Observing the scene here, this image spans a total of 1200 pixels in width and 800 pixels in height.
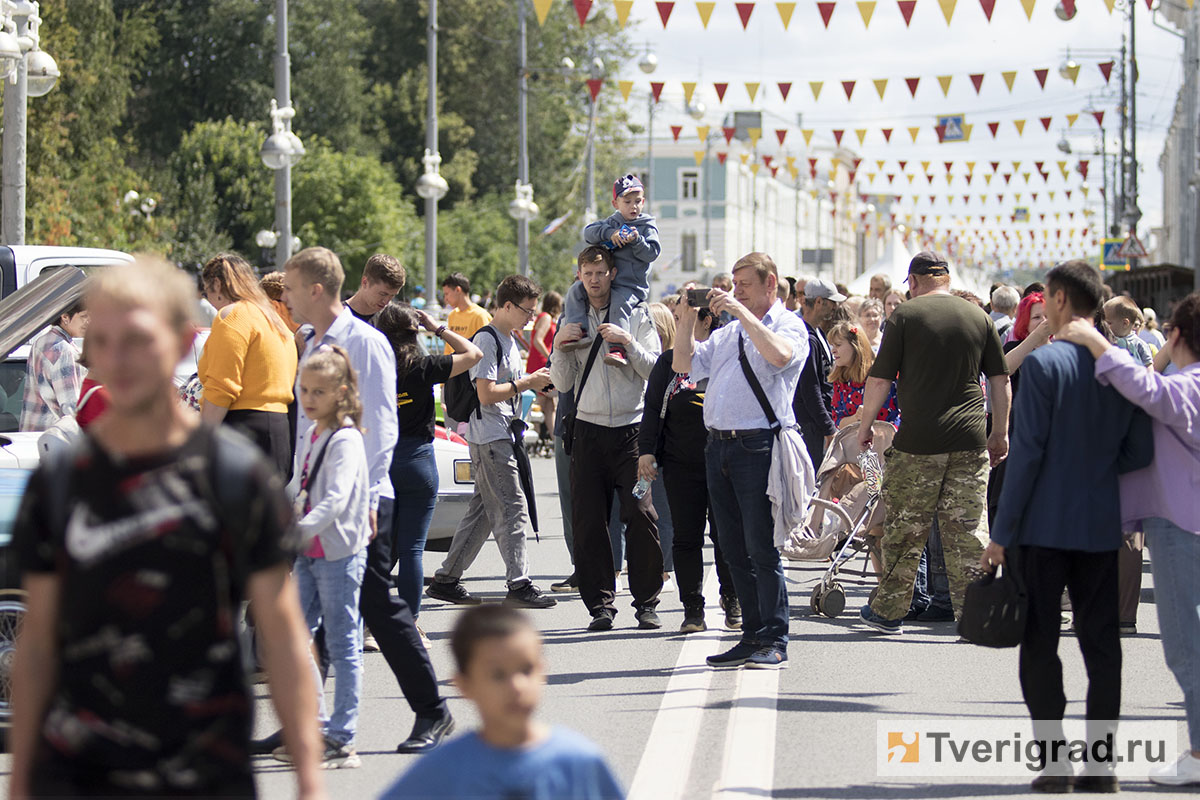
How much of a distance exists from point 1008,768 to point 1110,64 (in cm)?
1988

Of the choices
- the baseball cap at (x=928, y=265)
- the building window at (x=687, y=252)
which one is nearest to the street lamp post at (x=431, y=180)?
the baseball cap at (x=928, y=265)

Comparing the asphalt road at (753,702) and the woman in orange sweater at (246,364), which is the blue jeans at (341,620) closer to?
the asphalt road at (753,702)

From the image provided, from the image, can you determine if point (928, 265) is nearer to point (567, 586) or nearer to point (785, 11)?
point (567, 586)

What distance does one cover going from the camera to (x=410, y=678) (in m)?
5.88

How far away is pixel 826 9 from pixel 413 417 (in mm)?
12161

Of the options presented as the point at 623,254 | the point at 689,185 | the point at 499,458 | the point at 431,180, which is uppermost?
the point at 689,185

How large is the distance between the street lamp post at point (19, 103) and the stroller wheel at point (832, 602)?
30.0 feet

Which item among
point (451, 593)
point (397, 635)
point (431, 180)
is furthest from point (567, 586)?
point (431, 180)

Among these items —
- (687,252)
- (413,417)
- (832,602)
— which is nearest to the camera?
(413,417)

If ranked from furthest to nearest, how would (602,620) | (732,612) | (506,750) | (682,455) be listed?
(732,612), (602,620), (682,455), (506,750)

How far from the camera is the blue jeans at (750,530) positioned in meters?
7.39

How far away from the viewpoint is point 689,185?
102 metres

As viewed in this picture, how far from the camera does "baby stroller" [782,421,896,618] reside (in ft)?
29.5

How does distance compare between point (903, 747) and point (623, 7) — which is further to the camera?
point (623, 7)
